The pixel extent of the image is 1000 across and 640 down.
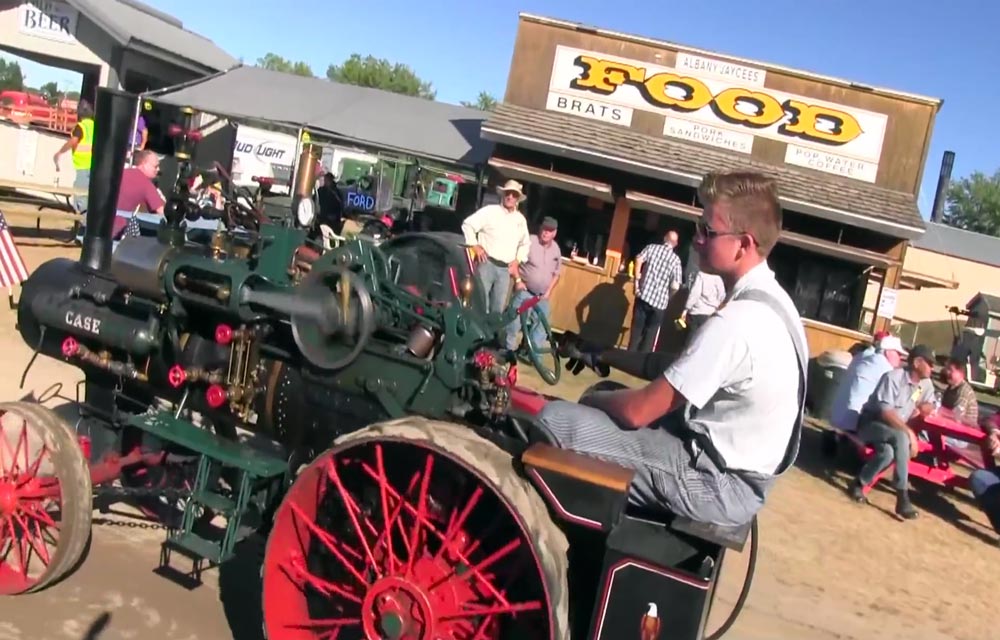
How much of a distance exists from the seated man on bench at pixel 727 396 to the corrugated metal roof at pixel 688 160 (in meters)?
10.2

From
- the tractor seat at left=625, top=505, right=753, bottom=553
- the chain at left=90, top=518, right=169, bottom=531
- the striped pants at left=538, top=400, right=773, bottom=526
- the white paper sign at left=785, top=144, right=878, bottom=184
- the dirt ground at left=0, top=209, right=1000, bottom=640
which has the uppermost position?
the white paper sign at left=785, top=144, right=878, bottom=184

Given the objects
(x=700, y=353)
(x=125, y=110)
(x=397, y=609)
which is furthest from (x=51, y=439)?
(x=700, y=353)

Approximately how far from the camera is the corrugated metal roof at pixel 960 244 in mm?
35812

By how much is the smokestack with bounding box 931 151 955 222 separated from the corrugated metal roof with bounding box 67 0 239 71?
35.3m

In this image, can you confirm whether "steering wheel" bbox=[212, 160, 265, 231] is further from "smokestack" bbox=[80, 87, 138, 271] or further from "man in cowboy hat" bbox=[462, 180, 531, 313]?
"man in cowboy hat" bbox=[462, 180, 531, 313]

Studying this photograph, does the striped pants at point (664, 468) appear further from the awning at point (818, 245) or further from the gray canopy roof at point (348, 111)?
the gray canopy roof at point (348, 111)

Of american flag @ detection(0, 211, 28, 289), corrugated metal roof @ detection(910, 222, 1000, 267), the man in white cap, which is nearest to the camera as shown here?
american flag @ detection(0, 211, 28, 289)

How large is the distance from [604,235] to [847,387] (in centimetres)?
567

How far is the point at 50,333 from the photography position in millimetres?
4016

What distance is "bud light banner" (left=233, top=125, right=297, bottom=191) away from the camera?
17.6 meters

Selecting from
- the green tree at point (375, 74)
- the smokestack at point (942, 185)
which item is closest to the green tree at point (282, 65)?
the green tree at point (375, 74)

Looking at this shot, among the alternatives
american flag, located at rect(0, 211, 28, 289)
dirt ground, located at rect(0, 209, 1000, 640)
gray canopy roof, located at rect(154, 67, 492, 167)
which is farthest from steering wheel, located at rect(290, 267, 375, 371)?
gray canopy roof, located at rect(154, 67, 492, 167)

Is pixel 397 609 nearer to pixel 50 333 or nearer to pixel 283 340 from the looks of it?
pixel 283 340

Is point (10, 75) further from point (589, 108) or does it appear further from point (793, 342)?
point (793, 342)
